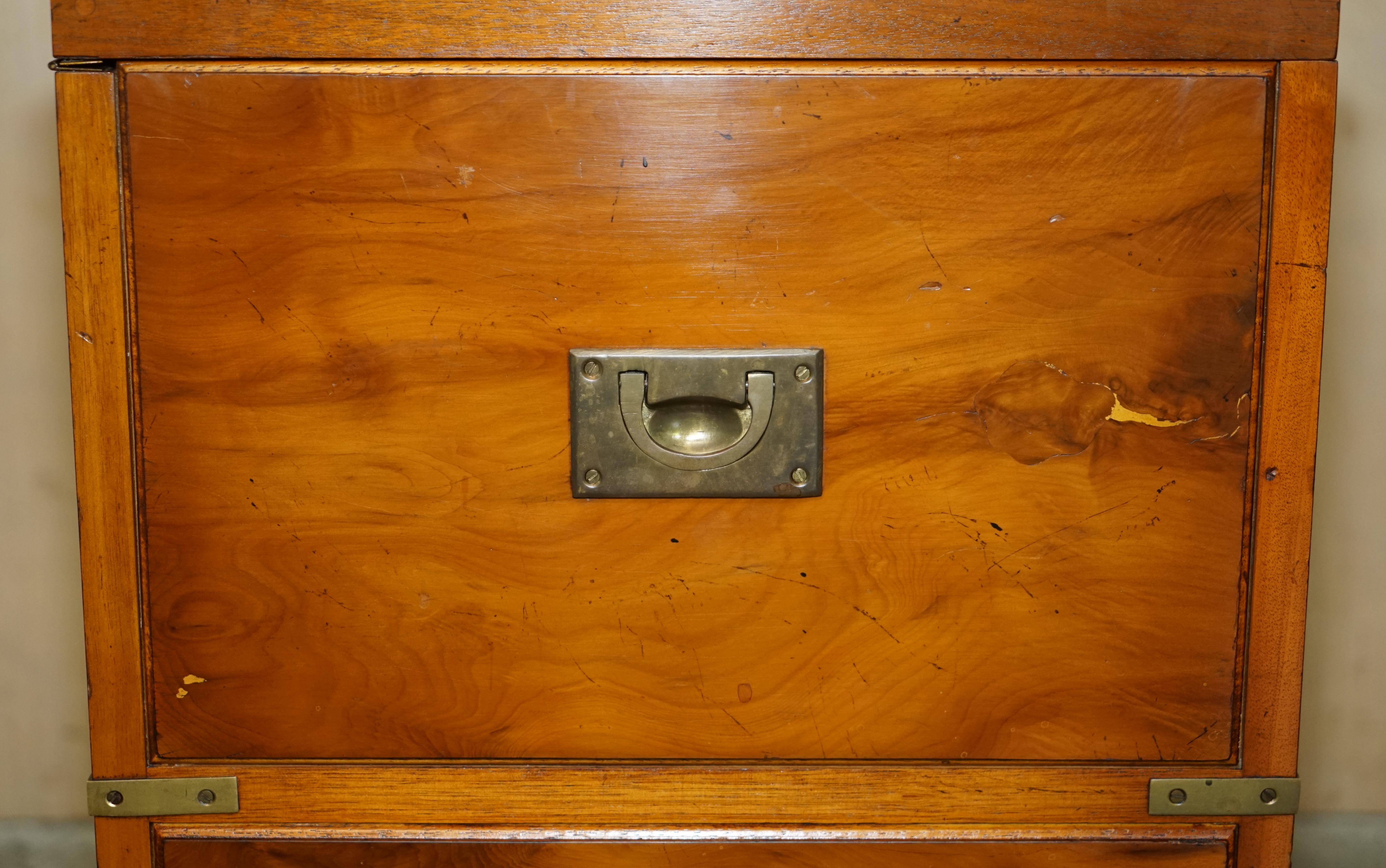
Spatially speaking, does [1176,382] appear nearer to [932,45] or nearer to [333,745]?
[932,45]

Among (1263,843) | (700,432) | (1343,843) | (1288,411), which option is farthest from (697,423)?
(1343,843)

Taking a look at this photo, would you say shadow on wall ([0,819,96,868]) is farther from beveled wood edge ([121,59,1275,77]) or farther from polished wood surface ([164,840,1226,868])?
beveled wood edge ([121,59,1275,77])

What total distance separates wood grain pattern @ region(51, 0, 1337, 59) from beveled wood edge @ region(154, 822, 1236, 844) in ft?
1.97

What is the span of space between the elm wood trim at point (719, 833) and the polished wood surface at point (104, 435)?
0.25 feet

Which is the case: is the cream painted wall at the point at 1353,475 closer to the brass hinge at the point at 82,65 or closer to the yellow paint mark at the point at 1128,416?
the yellow paint mark at the point at 1128,416

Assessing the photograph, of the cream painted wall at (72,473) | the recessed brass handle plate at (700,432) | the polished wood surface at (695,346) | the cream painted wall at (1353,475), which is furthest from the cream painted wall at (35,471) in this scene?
the cream painted wall at (1353,475)

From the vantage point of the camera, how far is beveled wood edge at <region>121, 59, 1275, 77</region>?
0.59m

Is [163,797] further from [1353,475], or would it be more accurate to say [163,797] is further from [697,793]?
[1353,475]

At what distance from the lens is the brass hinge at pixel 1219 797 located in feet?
2.15

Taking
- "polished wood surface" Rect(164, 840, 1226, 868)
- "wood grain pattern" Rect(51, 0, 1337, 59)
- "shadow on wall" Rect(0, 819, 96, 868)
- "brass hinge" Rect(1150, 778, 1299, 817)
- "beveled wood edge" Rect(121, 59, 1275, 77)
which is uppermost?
"wood grain pattern" Rect(51, 0, 1337, 59)

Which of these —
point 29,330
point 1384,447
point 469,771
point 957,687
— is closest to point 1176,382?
point 957,687

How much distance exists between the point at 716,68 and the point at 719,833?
600mm

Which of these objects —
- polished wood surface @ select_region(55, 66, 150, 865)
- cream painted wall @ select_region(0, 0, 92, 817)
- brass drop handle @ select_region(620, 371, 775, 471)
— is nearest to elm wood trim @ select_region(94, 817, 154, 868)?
polished wood surface @ select_region(55, 66, 150, 865)

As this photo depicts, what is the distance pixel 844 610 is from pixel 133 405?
57 centimetres
